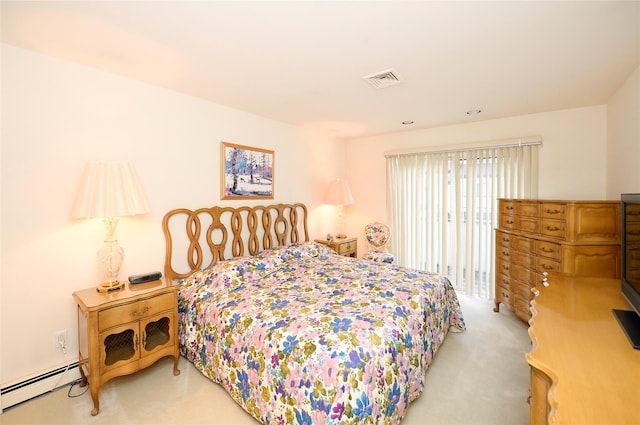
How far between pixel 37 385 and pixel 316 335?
6.93 feet

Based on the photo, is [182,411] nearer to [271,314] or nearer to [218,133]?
[271,314]

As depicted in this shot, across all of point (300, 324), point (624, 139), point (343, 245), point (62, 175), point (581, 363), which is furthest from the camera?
point (343, 245)

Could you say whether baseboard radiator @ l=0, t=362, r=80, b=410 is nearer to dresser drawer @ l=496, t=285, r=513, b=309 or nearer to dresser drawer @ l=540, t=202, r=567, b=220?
dresser drawer @ l=496, t=285, r=513, b=309

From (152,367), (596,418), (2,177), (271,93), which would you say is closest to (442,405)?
(596,418)

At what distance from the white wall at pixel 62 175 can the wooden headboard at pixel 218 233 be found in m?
0.12

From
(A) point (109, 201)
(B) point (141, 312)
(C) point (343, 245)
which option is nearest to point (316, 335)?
(B) point (141, 312)

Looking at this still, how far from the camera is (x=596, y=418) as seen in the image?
2.68ft

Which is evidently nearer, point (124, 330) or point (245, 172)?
point (124, 330)

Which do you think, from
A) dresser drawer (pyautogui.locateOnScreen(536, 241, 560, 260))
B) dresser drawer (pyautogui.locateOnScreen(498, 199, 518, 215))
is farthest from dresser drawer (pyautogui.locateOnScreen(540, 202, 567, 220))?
dresser drawer (pyautogui.locateOnScreen(498, 199, 518, 215))

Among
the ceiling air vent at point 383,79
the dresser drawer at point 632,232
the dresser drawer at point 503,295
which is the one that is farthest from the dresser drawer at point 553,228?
the ceiling air vent at point 383,79

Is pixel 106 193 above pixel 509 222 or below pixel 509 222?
above

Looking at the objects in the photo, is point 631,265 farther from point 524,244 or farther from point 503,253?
point 503,253

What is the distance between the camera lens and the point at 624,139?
255 centimetres

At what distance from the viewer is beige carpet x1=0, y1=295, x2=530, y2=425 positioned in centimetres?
179
